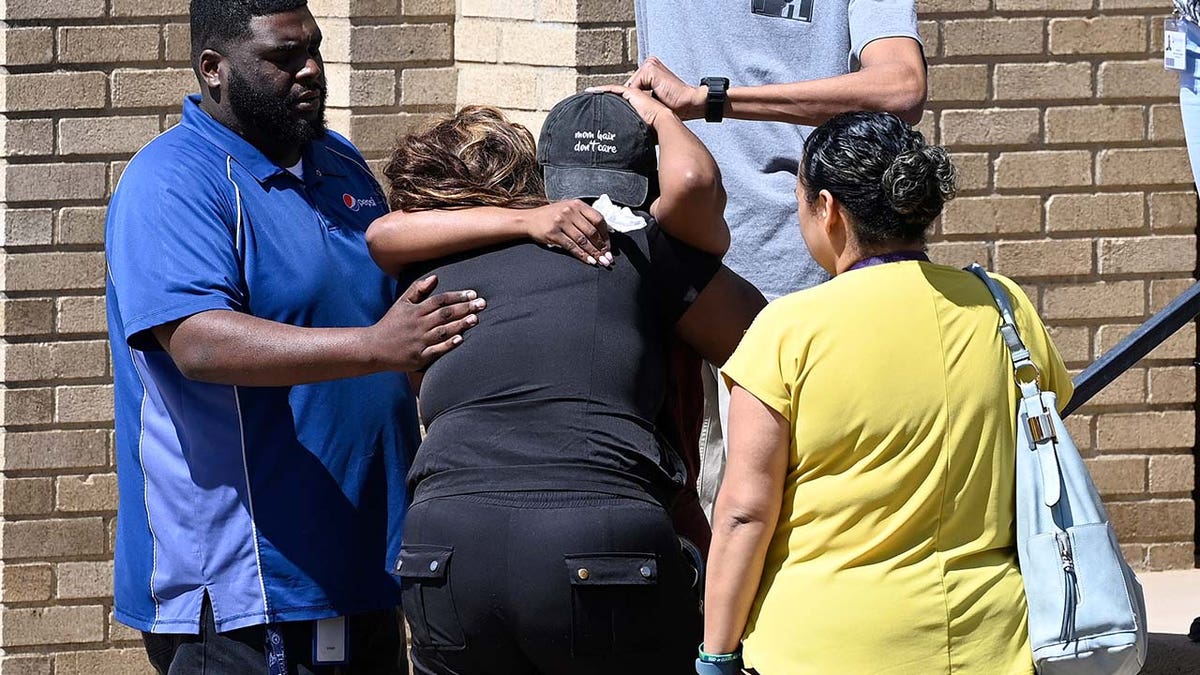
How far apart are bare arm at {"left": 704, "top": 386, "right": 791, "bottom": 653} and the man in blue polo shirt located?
703 millimetres

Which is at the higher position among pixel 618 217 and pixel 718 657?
pixel 618 217

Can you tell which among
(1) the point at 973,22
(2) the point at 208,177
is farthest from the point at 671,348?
(1) the point at 973,22

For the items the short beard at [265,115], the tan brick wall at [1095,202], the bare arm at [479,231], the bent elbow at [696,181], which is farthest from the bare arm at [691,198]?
the tan brick wall at [1095,202]

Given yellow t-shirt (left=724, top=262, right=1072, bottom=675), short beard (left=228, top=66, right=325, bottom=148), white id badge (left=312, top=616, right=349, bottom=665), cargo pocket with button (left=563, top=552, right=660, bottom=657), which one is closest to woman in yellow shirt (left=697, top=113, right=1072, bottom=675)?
yellow t-shirt (left=724, top=262, right=1072, bottom=675)

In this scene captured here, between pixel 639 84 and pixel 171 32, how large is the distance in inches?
105

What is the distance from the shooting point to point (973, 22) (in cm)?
548

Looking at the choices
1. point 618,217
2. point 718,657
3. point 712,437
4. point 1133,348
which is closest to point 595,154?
point 618,217

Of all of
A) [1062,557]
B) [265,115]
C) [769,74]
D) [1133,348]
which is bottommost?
[1062,557]

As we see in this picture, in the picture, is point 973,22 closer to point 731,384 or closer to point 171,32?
point 171,32

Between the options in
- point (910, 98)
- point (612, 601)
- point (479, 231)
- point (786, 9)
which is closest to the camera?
point (612, 601)

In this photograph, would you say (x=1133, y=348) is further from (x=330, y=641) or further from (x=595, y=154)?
(x=330, y=641)

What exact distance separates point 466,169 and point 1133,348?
5.90ft

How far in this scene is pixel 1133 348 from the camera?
3852mm

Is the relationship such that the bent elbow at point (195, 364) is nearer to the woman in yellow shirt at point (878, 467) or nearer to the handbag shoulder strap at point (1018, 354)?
the woman in yellow shirt at point (878, 467)
